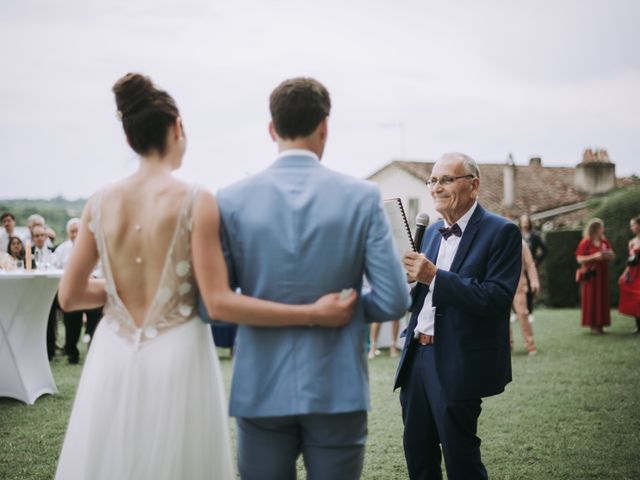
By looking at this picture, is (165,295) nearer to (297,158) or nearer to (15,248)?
(297,158)

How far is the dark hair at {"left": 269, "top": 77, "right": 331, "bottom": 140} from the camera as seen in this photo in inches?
90.3

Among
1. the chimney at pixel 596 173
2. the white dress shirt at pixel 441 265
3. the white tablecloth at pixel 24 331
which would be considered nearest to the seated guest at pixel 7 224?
the white tablecloth at pixel 24 331

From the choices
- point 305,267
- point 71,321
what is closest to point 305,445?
point 305,267

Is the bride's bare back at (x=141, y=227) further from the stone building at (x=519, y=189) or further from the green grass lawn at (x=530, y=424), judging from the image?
the stone building at (x=519, y=189)

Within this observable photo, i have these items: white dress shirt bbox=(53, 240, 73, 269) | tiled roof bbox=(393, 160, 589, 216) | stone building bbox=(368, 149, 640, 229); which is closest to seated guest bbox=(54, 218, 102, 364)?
white dress shirt bbox=(53, 240, 73, 269)

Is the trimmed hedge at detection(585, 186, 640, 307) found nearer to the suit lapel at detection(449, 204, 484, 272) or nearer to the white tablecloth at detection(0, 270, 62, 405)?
the white tablecloth at detection(0, 270, 62, 405)

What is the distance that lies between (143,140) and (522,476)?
3.77 m

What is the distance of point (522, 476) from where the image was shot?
4.79m

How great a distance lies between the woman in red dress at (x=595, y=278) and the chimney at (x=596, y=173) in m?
13.1

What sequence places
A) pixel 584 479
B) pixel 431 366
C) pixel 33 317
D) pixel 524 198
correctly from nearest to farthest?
pixel 431 366
pixel 584 479
pixel 33 317
pixel 524 198

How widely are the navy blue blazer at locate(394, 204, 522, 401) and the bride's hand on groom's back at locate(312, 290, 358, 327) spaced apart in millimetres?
1038

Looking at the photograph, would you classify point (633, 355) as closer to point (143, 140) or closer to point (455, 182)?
point (455, 182)

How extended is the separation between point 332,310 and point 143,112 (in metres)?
1.04

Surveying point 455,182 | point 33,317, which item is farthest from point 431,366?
point 33,317
